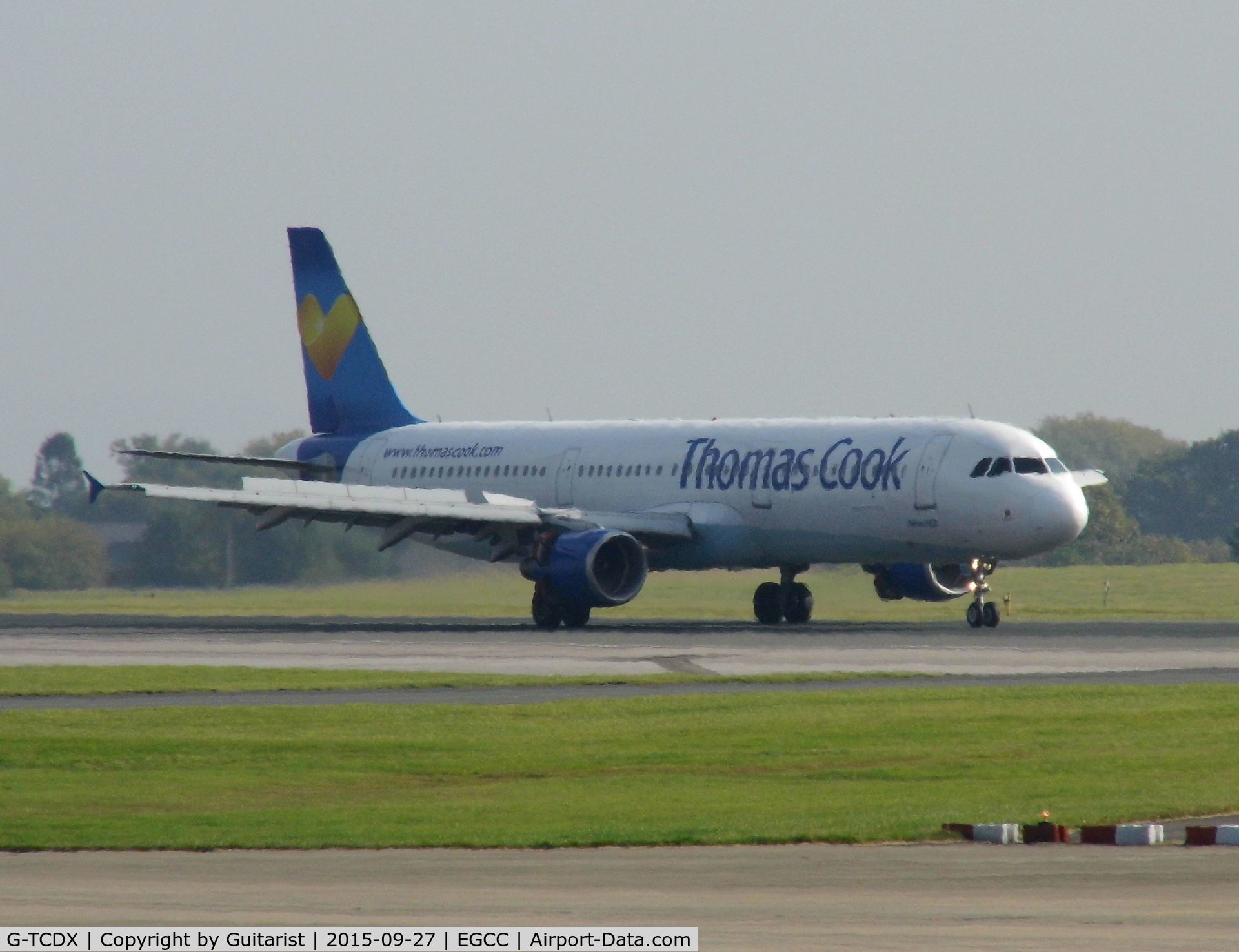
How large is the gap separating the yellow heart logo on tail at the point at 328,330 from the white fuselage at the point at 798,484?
627 centimetres

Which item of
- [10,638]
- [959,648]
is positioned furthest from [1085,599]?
[10,638]

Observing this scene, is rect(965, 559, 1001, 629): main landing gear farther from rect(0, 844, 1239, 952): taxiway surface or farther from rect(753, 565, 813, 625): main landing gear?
rect(0, 844, 1239, 952): taxiway surface

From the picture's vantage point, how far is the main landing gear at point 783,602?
53906 millimetres

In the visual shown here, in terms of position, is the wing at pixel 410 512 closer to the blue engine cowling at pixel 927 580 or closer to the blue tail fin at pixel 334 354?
the blue engine cowling at pixel 927 580

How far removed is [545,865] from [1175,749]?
10388mm

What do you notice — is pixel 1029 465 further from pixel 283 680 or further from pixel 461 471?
pixel 283 680

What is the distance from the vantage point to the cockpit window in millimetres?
48000

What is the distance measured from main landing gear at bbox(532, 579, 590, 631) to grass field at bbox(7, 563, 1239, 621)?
23.3ft

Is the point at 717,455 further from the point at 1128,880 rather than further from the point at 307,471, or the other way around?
the point at 1128,880

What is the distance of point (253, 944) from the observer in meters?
11.3

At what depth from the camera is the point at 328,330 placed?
63281 millimetres

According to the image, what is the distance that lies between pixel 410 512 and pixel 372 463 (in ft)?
32.9

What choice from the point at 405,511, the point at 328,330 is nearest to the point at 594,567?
the point at 405,511

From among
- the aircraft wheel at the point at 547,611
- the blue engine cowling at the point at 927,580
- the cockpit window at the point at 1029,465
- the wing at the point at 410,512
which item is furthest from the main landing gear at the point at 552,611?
the cockpit window at the point at 1029,465
